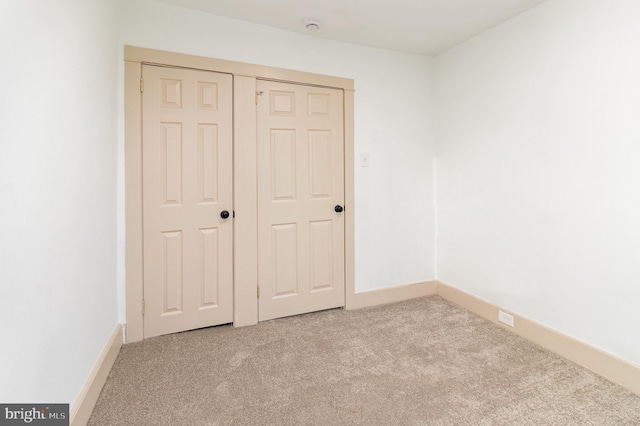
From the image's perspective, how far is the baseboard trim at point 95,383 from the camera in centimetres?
143

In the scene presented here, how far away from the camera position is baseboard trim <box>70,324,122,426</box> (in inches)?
56.3

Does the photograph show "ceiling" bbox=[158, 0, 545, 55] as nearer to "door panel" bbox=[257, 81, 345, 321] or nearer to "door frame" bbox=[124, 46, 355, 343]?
"door frame" bbox=[124, 46, 355, 343]

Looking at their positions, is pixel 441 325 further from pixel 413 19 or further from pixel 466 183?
pixel 413 19

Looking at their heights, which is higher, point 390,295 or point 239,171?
point 239,171

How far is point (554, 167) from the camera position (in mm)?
2223

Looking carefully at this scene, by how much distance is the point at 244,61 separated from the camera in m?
2.54

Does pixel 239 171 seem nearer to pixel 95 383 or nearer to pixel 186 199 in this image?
pixel 186 199

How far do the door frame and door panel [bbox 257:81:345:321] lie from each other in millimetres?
64

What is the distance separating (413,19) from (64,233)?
8.78ft

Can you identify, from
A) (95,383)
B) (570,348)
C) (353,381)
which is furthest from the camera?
(570,348)

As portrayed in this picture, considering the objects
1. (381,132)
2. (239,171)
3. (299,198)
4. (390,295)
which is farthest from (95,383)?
(381,132)

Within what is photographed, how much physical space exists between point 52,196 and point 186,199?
3.91 feet

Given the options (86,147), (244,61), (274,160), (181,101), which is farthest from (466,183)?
(86,147)

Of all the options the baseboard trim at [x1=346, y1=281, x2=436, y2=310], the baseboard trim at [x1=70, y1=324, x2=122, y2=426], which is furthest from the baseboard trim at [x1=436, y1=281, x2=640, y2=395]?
the baseboard trim at [x1=70, y1=324, x2=122, y2=426]
